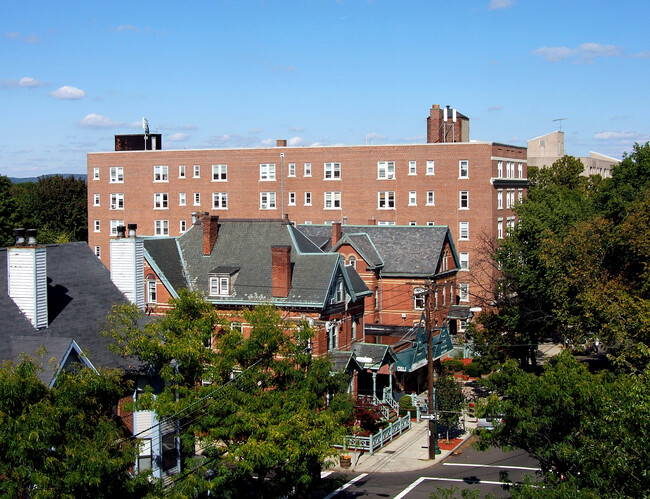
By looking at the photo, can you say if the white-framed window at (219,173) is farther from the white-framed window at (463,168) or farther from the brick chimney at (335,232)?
the brick chimney at (335,232)

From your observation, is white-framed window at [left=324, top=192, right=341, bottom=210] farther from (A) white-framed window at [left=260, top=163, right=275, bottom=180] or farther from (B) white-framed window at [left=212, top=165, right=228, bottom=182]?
(B) white-framed window at [left=212, top=165, right=228, bottom=182]

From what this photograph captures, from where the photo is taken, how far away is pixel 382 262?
60312mm

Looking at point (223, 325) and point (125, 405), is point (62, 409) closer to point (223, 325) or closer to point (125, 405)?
point (125, 405)

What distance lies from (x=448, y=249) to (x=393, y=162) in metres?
16.3

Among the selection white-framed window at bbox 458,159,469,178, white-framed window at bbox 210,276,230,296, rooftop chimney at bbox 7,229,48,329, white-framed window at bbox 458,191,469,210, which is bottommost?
white-framed window at bbox 210,276,230,296

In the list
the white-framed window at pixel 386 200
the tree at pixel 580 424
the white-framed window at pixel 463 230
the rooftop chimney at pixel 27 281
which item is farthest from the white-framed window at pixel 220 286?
the white-framed window at pixel 386 200

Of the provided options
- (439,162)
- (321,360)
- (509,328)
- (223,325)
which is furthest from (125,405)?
(439,162)

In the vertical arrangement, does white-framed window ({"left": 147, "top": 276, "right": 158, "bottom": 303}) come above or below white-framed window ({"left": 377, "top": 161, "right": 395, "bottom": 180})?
below

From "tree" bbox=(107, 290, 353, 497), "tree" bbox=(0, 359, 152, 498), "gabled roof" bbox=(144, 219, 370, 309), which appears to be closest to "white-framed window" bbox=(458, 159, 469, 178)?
"gabled roof" bbox=(144, 219, 370, 309)

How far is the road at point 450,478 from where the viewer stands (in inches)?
1277

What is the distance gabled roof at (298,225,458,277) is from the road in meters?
22.3

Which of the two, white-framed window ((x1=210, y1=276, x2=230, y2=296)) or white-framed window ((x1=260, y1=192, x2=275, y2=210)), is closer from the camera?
white-framed window ((x1=210, y1=276, x2=230, y2=296))

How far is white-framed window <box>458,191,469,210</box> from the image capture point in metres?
74.2

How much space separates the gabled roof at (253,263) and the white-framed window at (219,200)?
3239cm
